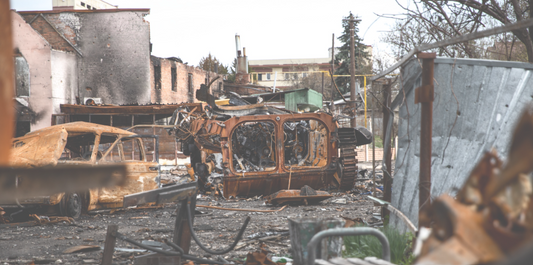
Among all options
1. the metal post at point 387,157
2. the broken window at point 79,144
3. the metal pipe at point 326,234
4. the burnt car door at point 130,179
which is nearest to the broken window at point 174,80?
the broken window at point 79,144

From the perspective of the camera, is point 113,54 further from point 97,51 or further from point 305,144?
point 305,144

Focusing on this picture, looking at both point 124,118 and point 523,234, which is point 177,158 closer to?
point 124,118

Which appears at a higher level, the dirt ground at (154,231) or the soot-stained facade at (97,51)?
the soot-stained facade at (97,51)

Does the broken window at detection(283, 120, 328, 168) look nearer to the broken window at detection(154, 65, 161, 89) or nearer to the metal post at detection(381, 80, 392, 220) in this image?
the metal post at detection(381, 80, 392, 220)

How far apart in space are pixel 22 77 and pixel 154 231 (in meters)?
21.4

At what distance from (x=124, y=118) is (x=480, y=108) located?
22659mm

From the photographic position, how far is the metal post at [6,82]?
108 centimetres

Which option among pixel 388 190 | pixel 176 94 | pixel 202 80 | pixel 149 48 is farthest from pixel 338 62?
pixel 388 190

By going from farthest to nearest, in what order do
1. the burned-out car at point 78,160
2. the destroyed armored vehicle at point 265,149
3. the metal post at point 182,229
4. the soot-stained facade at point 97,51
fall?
the soot-stained facade at point 97,51 < the destroyed armored vehicle at point 265,149 < the burned-out car at point 78,160 < the metal post at point 182,229

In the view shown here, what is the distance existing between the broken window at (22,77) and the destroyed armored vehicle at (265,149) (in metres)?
13.5

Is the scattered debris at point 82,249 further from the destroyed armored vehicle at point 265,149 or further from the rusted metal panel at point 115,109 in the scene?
the rusted metal panel at point 115,109

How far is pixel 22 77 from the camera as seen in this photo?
2519 cm

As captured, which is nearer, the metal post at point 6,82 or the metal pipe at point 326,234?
the metal post at point 6,82

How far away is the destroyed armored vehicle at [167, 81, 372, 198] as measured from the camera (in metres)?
12.8
